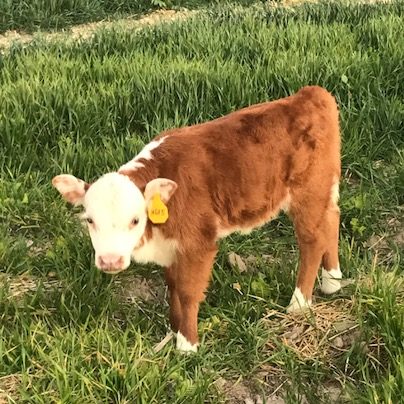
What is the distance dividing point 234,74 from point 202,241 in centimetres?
206

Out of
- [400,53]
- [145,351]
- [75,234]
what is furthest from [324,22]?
[145,351]

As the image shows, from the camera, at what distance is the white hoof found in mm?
3156

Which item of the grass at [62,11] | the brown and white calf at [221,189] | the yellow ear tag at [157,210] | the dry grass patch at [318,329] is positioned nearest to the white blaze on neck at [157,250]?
the brown and white calf at [221,189]

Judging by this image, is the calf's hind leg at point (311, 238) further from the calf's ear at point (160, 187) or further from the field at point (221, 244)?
the calf's ear at point (160, 187)

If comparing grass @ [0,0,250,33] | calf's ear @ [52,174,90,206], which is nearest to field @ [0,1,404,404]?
calf's ear @ [52,174,90,206]

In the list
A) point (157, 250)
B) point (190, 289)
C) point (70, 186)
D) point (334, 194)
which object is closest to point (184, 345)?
point (190, 289)

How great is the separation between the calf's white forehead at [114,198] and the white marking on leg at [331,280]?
3.70ft

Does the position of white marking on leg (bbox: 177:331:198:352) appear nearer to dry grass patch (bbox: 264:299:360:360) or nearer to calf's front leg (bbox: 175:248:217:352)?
calf's front leg (bbox: 175:248:217:352)

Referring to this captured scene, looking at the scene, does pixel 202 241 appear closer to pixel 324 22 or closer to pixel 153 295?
pixel 153 295

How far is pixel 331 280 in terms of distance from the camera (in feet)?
10.4

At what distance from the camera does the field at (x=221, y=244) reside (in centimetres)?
262

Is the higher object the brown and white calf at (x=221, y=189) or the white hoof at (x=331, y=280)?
the brown and white calf at (x=221, y=189)

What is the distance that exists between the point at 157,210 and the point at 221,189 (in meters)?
0.34

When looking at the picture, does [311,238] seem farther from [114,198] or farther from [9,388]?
[9,388]
